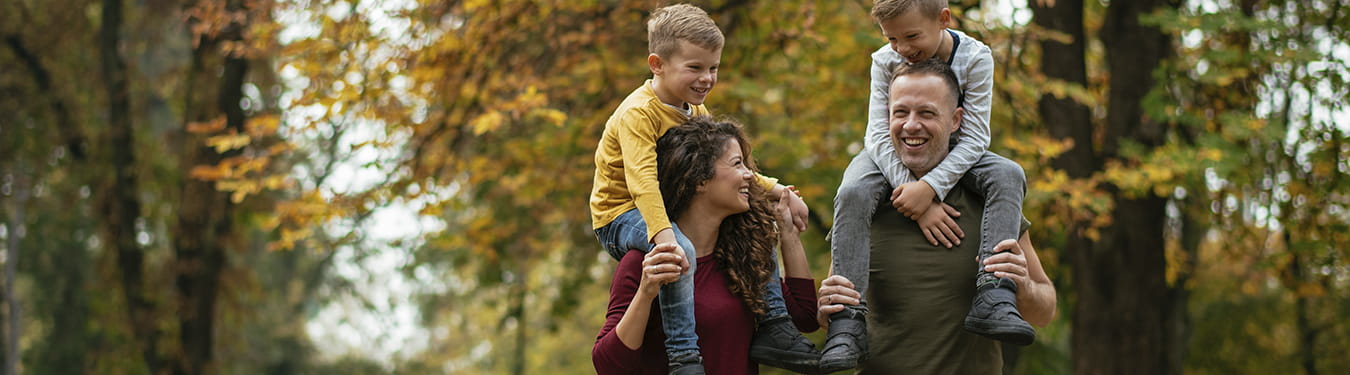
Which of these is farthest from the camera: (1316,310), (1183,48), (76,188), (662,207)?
(1316,310)

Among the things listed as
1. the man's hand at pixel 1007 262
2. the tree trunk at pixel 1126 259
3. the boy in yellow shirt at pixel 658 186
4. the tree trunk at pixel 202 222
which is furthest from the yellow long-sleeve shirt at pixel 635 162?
the tree trunk at pixel 202 222

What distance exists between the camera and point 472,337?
25.8 meters

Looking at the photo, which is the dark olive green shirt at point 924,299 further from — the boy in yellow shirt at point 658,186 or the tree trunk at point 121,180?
the tree trunk at point 121,180

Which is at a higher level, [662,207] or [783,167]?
[783,167]

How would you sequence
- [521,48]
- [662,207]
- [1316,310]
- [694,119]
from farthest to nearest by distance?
[1316,310] < [521,48] < [694,119] < [662,207]

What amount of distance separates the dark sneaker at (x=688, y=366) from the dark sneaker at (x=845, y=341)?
30 centimetres

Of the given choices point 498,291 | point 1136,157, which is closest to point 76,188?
point 498,291

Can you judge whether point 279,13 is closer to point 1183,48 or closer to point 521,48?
point 521,48

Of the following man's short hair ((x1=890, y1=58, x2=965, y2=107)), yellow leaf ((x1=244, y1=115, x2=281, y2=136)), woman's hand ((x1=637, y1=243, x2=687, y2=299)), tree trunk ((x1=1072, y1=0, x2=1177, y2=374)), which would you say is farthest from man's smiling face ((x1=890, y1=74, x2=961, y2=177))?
tree trunk ((x1=1072, y1=0, x2=1177, y2=374))

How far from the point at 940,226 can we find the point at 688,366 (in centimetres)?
72

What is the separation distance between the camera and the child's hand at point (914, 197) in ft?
10.1

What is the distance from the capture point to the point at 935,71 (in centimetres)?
315

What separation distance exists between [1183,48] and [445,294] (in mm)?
15265

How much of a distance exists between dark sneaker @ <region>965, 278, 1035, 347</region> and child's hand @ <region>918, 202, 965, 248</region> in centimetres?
18
